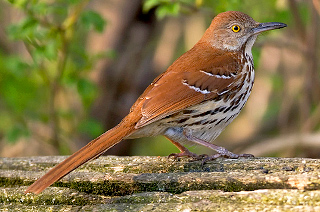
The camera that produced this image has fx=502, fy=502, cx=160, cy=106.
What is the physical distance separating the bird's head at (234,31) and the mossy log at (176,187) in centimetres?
150

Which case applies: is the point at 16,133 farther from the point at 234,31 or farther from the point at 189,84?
the point at 234,31

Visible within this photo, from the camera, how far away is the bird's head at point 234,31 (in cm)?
420

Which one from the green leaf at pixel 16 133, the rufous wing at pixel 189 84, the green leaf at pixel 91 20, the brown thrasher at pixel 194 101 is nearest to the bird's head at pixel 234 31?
the brown thrasher at pixel 194 101

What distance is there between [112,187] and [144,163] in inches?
17.2

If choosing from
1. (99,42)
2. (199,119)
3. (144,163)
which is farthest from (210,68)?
(99,42)

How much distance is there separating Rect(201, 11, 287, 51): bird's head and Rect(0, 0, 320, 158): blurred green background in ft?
1.60

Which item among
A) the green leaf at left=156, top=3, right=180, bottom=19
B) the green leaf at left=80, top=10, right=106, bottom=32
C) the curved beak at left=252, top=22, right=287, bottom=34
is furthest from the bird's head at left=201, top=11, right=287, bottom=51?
the green leaf at left=80, top=10, right=106, bottom=32

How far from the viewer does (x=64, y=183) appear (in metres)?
2.72

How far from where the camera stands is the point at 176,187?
2498 millimetres

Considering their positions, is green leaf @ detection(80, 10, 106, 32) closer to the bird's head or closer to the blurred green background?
the blurred green background

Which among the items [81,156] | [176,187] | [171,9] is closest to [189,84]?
[171,9]

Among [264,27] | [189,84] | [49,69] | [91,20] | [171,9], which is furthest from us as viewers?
[49,69]

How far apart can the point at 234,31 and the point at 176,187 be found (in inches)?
81.8

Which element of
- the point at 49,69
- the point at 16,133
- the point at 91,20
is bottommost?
→ the point at 16,133
